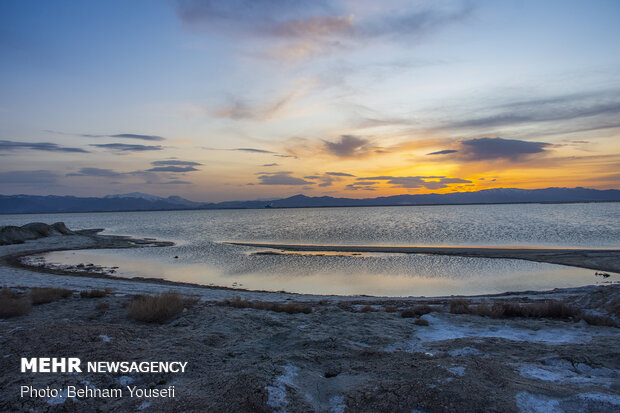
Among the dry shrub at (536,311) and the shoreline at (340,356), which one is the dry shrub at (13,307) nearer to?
the shoreline at (340,356)

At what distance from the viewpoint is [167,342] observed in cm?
779

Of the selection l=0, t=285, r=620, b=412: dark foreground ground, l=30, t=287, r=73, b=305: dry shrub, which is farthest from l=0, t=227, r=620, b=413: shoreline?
l=30, t=287, r=73, b=305: dry shrub

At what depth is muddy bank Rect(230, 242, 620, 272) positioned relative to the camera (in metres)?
26.2

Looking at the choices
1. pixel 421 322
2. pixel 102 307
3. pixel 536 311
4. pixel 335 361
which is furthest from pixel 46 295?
pixel 536 311

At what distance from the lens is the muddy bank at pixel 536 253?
26178 mm

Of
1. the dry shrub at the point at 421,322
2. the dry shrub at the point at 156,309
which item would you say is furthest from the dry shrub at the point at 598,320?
the dry shrub at the point at 156,309

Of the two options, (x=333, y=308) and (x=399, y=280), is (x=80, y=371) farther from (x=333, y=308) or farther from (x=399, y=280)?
(x=399, y=280)

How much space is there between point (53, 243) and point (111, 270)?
2577 centimetres

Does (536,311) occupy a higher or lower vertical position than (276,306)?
higher

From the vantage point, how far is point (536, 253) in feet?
103

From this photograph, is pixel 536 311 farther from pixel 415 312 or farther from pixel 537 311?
pixel 415 312

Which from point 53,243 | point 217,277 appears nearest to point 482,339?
point 217,277

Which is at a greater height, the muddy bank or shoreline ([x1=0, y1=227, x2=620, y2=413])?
shoreline ([x1=0, y1=227, x2=620, y2=413])

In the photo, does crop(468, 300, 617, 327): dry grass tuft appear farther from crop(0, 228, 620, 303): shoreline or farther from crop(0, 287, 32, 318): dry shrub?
crop(0, 287, 32, 318): dry shrub
